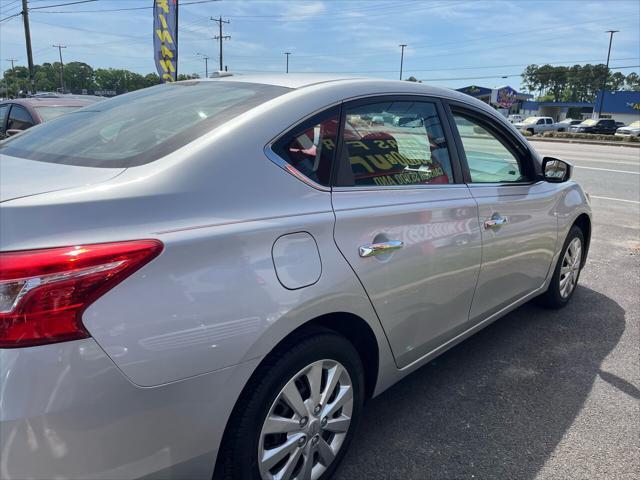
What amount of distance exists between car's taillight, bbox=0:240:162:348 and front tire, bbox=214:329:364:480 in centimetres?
65

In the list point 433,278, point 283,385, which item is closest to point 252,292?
point 283,385

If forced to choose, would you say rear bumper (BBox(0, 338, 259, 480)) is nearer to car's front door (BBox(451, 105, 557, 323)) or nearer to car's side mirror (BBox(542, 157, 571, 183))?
car's front door (BBox(451, 105, 557, 323))

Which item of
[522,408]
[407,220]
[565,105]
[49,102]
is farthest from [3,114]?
[565,105]

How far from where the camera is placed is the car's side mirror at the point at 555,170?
362cm

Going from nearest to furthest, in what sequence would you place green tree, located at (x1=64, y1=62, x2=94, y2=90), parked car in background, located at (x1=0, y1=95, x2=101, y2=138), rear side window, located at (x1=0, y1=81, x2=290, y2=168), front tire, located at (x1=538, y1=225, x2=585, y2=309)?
rear side window, located at (x1=0, y1=81, x2=290, y2=168)
front tire, located at (x1=538, y1=225, x2=585, y2=309)
parked car in background, located at (x1=0, y1=95, x2=101, y2=138)
green tree, located at (x1=64, y1=62, x2=94, y2=90)

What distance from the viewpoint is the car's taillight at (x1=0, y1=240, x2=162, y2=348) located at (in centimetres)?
134

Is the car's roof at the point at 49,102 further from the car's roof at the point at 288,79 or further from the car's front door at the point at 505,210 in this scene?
the car's front door at the point at 505,210

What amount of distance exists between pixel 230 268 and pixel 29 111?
7.02 m

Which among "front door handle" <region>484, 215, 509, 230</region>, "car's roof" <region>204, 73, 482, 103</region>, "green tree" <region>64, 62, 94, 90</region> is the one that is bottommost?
"front door handle" <region>484, 215, 509, 230</region>

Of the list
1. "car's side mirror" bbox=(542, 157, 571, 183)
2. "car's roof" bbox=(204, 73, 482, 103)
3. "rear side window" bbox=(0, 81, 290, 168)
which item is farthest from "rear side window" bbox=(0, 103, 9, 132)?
"car's side mirror" bbox=(542, 157, 571, 183)

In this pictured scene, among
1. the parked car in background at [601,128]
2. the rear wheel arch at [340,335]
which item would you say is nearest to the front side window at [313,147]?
the rear wheel arch at [340,335]

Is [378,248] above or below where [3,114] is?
below

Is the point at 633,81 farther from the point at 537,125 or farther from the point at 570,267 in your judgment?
the point at 570,267

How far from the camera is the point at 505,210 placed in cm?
308
